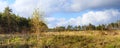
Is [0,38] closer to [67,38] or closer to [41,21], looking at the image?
[41,21]

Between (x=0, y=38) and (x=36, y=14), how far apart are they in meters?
6.17

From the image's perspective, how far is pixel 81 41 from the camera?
136 feet

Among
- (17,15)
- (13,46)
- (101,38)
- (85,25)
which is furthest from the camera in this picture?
(17,15)

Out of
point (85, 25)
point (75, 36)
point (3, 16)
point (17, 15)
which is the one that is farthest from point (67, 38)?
point (17, 15)

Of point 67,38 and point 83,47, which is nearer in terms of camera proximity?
point 83,47

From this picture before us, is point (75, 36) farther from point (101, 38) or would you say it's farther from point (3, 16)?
point (3, 16)

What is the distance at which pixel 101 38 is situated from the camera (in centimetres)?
4188

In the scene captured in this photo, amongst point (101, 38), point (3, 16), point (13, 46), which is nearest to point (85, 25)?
point (3, 16)

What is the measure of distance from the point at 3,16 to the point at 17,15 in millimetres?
6481

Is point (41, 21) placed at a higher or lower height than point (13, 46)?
higher

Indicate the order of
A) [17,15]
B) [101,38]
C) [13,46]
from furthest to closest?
[17,15] < [101,38] < [13,46]

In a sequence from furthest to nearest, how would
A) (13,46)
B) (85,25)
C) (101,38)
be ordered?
(85,25)
(101,38)
(13,46)

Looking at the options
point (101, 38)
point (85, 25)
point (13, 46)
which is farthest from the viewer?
point (85, 25)

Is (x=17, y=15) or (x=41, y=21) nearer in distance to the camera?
(x=41, y=21)
